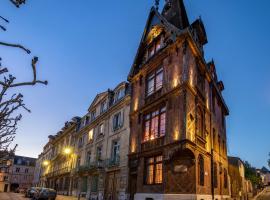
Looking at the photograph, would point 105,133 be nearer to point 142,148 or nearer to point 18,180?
point 142,148

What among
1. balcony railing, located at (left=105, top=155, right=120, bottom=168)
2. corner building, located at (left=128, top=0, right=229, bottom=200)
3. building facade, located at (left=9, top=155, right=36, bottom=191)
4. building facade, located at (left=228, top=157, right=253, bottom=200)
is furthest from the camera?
building facade, located at (left=9, top=155, right=36, bottom=191)

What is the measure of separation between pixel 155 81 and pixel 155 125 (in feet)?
12.7

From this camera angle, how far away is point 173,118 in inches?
690

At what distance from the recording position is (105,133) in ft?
96.7

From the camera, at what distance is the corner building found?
16438mm

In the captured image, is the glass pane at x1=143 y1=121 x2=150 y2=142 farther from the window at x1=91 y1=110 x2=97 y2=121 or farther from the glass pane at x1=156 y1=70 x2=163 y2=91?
the window at x1=91 y1=110 x2=97 y2=121

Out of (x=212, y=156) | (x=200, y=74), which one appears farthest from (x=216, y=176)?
(x=200, y=74)

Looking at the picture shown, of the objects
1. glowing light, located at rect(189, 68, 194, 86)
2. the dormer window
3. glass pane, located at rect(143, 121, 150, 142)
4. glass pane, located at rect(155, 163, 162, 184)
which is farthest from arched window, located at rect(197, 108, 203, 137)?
the dormer window

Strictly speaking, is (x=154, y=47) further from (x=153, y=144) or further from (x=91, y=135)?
(x=91, y=135)

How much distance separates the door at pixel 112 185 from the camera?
919 inches

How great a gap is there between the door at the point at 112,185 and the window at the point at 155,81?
28.2ft

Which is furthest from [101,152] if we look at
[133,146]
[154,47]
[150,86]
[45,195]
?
[154,47]

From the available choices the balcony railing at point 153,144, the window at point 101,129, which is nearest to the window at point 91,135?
the window at point 101,129

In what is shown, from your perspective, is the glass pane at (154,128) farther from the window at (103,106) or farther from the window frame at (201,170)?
the window at (103,106)
